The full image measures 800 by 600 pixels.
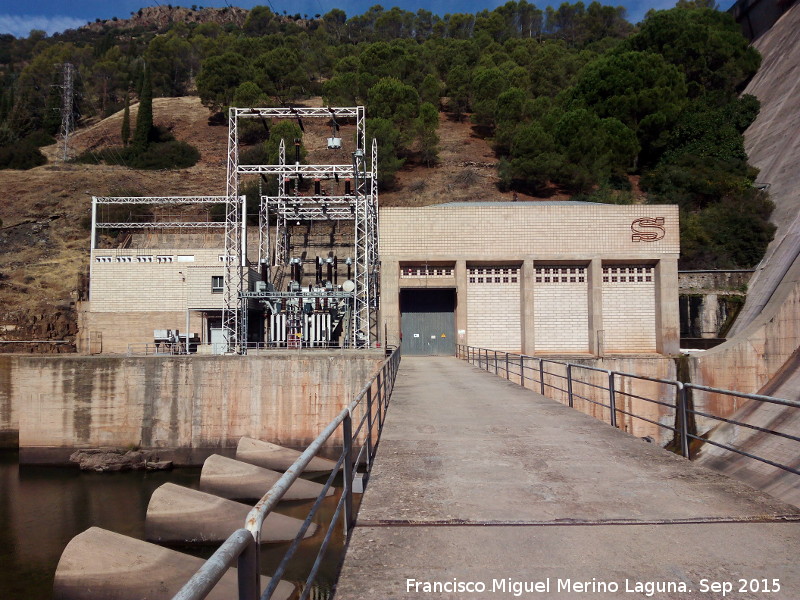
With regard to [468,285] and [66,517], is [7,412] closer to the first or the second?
[66,517]

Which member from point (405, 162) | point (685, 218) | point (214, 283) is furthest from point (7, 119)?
point (685, 218)

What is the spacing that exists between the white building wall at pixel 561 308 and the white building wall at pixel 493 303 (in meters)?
1.21

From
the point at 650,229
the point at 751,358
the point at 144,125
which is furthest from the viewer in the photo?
the point at 144,125

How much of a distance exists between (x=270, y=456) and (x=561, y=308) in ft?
56.6

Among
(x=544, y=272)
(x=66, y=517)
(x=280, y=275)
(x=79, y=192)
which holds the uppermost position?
(x=79, y=192)

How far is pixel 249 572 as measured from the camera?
2.30 m

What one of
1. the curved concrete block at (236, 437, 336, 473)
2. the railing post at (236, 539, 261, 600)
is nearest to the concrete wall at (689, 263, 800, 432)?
the curved concrete block at (236, 437, 336, 473)

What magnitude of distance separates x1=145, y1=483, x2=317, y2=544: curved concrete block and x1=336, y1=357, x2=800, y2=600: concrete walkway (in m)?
8.70

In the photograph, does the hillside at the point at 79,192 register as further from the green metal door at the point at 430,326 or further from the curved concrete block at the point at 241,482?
the curved concrete block at the point at 241,482

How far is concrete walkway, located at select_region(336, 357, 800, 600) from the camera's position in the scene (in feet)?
12.1

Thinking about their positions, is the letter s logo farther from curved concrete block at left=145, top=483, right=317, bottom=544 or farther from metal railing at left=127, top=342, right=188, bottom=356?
metal railing at left=127, top=342, right=188, bottom=356

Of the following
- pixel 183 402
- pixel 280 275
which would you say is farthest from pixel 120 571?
pixel 280 275

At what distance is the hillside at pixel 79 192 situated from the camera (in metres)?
40.3

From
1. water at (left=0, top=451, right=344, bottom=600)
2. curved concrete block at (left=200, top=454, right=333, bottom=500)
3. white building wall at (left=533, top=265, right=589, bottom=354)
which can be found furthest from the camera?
white building wall at (left=533, top=265, right=589, bottom=354)
